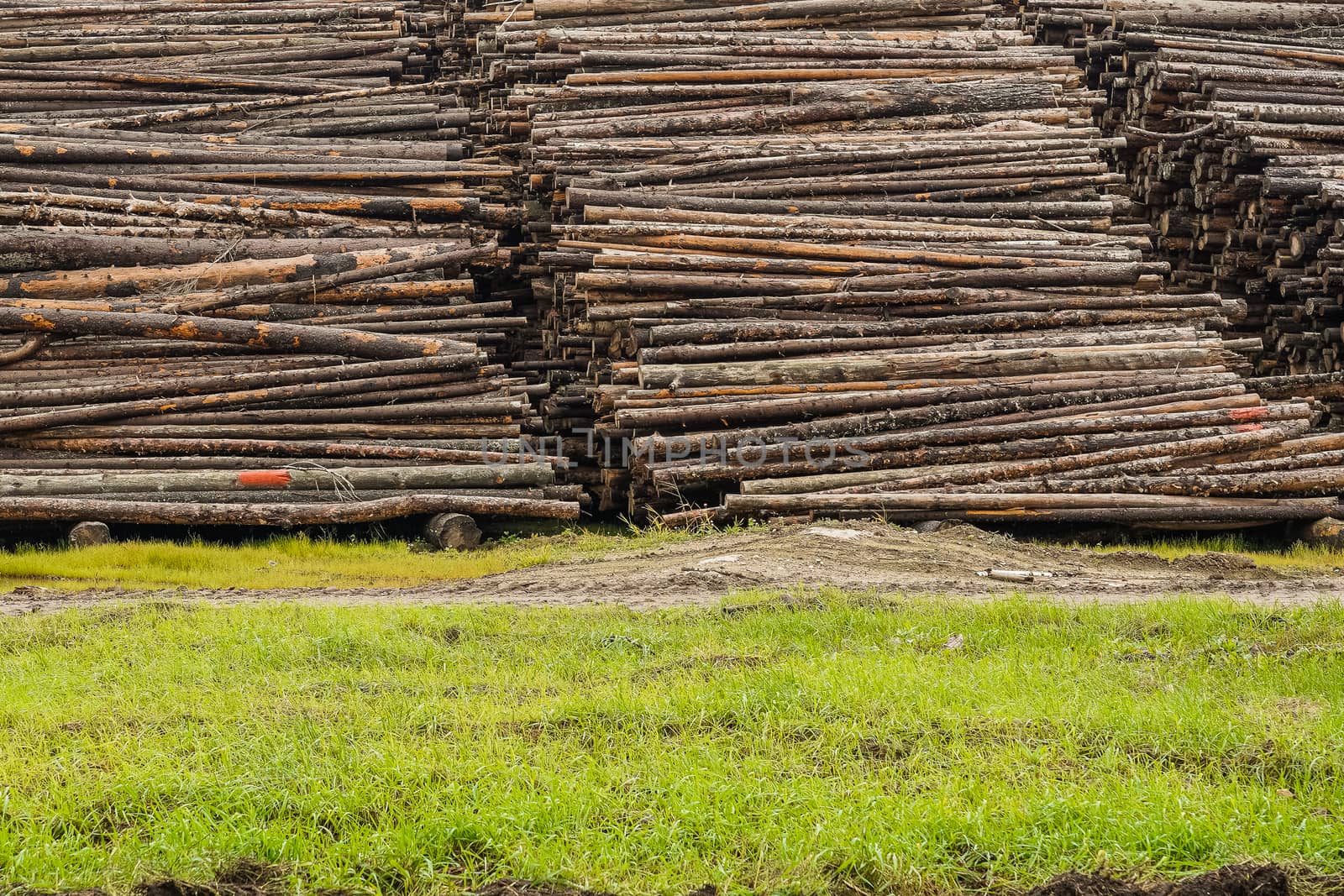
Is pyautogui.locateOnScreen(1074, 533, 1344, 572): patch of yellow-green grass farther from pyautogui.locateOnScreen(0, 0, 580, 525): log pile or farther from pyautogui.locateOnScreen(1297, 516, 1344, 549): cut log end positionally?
pyautogui.locateOnScreen(0, 0, 580, 525): log pile

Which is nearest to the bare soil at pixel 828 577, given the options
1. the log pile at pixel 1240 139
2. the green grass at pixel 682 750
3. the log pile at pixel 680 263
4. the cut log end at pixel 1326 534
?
the log pile at pixel 680 263

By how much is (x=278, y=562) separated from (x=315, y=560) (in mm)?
328

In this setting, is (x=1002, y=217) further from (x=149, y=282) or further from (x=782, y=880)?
(x=782, y=880)

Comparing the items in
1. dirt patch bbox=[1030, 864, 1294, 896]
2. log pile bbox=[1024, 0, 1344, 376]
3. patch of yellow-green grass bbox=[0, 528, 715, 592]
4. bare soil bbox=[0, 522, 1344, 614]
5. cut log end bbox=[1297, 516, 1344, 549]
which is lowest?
patch of yellow-green grass bbox=[0, 528, 715, 592]

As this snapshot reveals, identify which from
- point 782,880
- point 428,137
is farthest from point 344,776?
point 428,137

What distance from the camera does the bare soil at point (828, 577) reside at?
33.5 feet

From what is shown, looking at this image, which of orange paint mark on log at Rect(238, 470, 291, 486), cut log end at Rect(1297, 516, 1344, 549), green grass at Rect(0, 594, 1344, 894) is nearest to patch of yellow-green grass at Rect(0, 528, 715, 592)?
orange paint mark on log at Rect(238, 470, 291, 486)

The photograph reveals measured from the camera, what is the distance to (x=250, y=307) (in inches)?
596

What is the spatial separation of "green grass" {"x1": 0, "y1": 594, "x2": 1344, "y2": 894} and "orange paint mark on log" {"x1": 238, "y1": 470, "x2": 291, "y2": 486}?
189 inches

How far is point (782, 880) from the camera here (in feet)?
16.7

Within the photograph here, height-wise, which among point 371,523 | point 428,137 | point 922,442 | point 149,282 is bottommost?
point 371,523

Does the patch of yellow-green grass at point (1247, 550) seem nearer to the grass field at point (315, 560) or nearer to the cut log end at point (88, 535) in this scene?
the grass field at point (315, 560)

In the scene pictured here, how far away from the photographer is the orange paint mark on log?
13531 millimetres

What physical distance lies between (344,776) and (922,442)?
29.6 ft
